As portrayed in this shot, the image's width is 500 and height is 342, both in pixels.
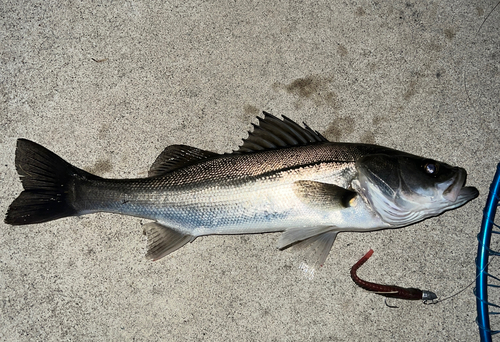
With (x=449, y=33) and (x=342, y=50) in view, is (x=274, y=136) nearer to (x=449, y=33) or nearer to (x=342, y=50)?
(x=342, y=50)

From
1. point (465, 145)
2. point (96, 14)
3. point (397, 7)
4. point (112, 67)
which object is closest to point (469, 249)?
point (465, 145)

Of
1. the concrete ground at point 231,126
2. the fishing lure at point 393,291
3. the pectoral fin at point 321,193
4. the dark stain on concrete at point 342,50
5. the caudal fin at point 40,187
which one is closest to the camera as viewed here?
the pectoral fin at point 321,193

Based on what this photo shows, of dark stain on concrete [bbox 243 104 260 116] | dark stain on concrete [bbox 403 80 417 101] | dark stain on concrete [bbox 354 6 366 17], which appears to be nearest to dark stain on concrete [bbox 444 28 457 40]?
dark stain on concrete [bbox 403 80 417 101]

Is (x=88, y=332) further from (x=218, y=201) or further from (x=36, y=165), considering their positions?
(x=218, y=201)

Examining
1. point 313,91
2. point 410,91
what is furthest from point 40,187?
point 410,91

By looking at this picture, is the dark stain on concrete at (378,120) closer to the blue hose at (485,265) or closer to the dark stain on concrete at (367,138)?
the dark stain on concrete at (367,138)

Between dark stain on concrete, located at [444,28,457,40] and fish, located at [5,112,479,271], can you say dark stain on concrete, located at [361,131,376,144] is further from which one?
dark stain on concrete, located at [444,28,457,40]

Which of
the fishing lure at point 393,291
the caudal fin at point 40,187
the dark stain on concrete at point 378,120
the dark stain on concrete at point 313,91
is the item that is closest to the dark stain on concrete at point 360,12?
the dark stain on concrete at point 313,91
